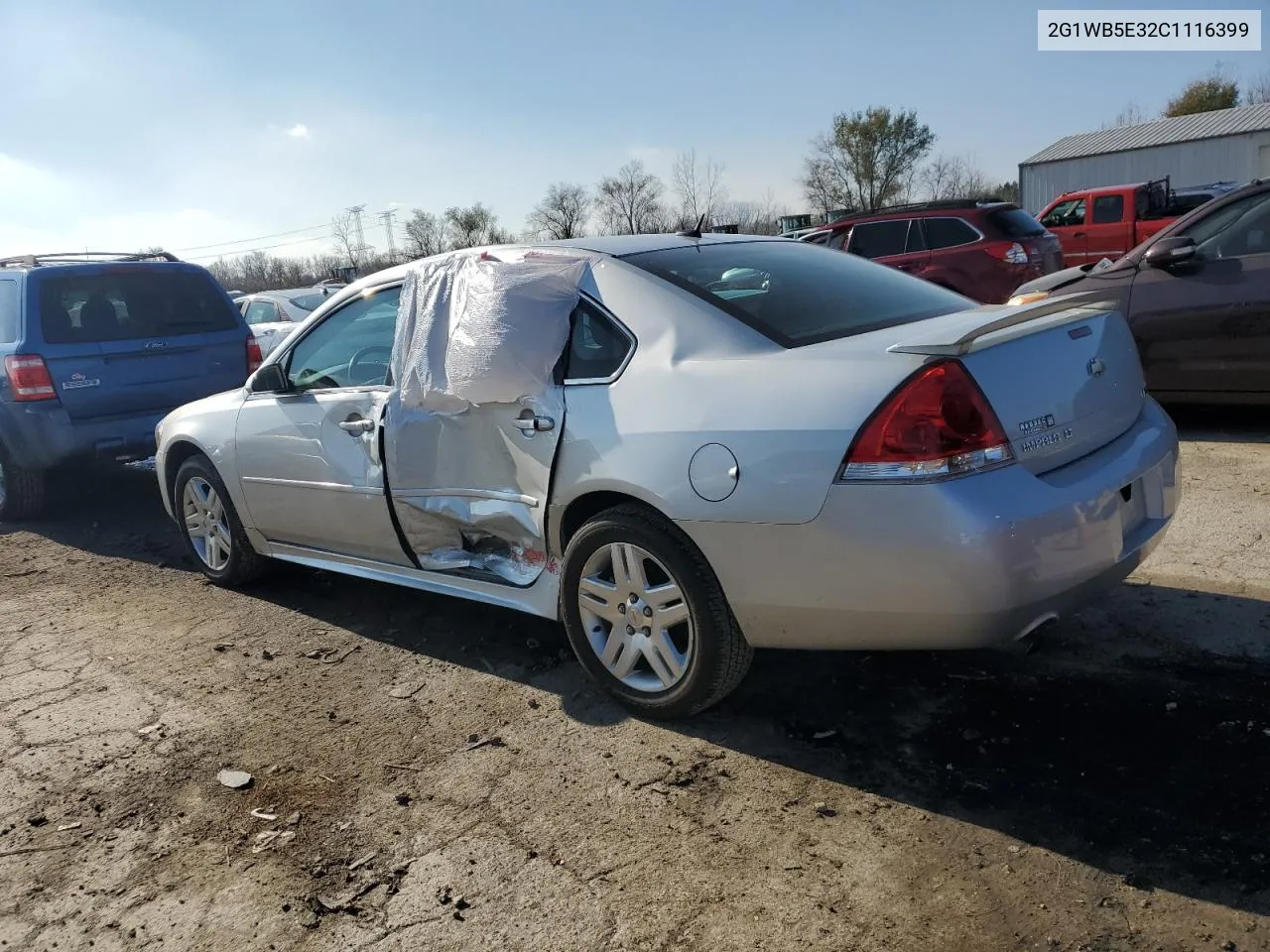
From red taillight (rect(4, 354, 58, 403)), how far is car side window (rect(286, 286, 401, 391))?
10.8ft

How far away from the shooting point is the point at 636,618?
3.39 m

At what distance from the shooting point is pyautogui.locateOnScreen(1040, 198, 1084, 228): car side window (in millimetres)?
19250

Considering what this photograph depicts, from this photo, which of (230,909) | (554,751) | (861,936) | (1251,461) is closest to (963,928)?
(861,936)

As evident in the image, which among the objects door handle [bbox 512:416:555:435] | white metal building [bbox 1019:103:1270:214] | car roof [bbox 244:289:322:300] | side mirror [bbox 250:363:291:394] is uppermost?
white metal building [bbox 1019:103:1270:214]

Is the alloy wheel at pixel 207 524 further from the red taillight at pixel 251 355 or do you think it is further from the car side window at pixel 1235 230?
the car side window at pixel 1235 230

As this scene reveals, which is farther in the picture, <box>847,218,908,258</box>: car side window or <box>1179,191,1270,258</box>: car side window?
<box>847,218,908,258</box>: car side window

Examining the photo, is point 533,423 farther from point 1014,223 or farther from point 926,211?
point 926,211

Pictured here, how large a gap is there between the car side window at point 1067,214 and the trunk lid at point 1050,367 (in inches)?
694

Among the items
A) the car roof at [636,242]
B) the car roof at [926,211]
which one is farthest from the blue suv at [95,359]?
the car roof at [926,211]

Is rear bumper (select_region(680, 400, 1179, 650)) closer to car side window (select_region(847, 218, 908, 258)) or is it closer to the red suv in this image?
the red suv

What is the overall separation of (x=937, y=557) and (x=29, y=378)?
6.63 metres

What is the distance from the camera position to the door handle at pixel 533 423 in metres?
3.53

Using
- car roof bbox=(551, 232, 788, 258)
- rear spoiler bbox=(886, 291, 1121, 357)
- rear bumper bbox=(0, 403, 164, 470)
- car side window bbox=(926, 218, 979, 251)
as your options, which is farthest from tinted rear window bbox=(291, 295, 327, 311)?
rear spoiler bbox=(886, 291, 1121, 357)

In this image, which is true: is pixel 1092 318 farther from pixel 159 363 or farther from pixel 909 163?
pixel 909 163
